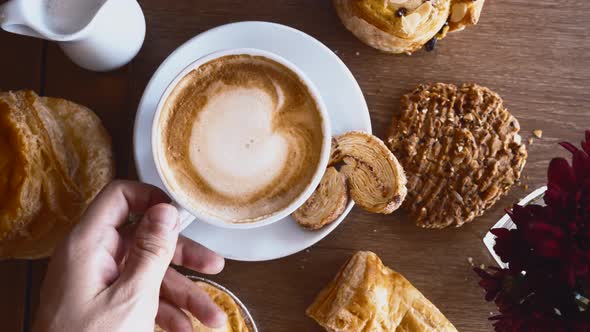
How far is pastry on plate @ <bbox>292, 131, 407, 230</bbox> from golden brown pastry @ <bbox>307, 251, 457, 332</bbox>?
5.9 inches

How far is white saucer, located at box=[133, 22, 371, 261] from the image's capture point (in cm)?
109

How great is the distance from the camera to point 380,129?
49.4 inches

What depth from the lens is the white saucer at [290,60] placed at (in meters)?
1.09

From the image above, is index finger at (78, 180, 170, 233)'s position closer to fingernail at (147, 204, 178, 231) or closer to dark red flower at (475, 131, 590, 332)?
fingernail at (147, 204, 178, 231)

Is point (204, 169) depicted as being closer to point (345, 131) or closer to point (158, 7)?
point (345, 131)

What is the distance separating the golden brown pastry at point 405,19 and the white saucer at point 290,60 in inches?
4.0

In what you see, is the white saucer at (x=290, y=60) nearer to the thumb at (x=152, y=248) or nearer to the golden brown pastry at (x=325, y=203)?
the golden brown pastry at (x=325, y=203)

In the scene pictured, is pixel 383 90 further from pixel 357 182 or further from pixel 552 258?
pixel 552 258

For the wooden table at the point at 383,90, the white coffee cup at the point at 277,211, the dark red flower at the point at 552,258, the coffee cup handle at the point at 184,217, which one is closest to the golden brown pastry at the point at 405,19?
the wooden table at the point at 383,90

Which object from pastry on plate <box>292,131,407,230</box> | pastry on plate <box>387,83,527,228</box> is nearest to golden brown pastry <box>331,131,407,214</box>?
pastry on plate <box>292,131,407,230</box>

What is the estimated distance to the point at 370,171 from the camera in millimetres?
1104

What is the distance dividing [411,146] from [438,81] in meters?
0.16

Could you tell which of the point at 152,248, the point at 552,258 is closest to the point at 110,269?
the point at 152,248

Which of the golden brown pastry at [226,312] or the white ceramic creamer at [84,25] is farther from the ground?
the white ceramic creamer at [84,25]
